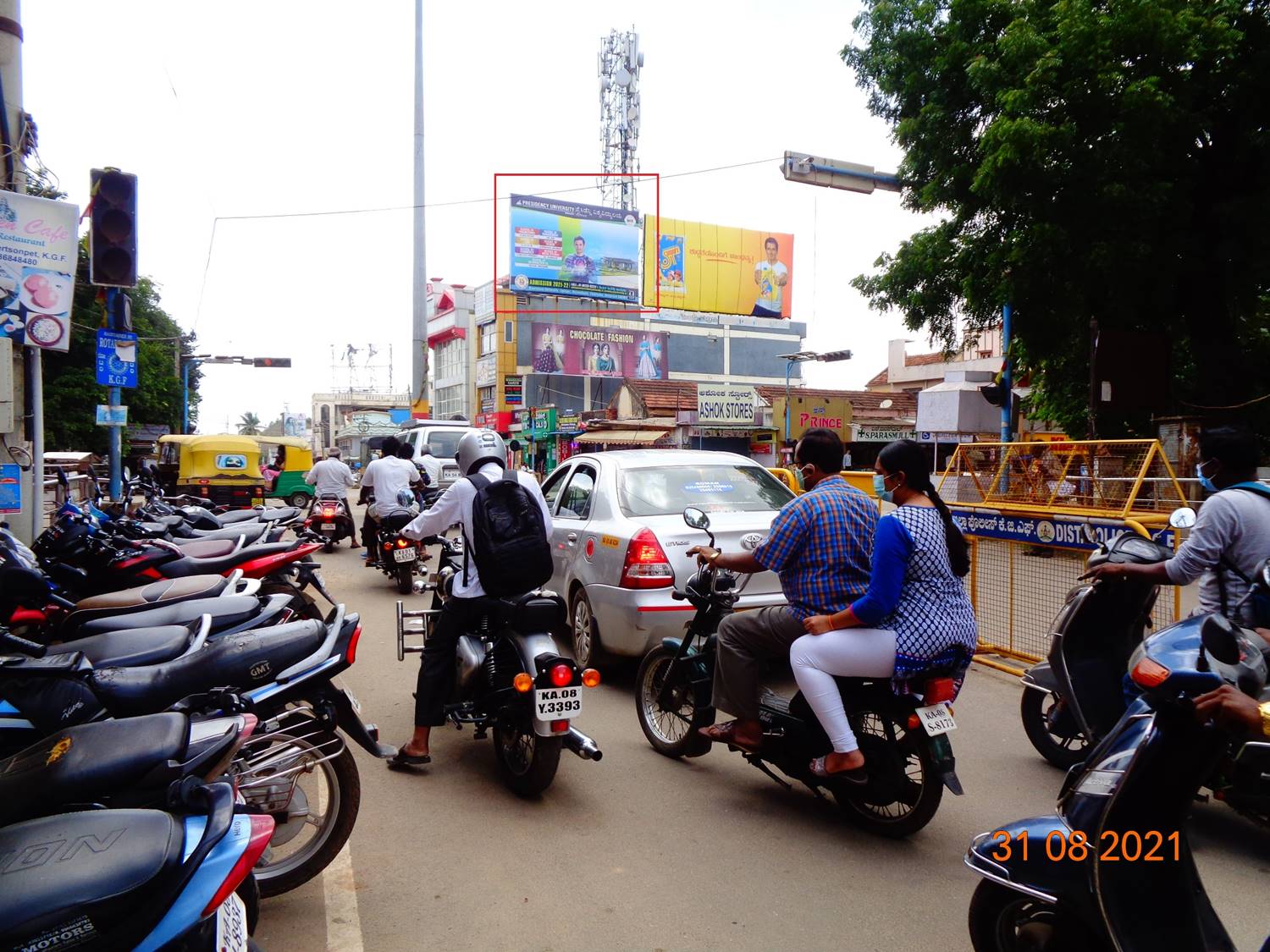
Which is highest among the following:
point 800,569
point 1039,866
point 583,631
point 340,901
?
point 800,569

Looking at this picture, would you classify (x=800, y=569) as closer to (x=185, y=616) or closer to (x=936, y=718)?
(x=936, y=718)

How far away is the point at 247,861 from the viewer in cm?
203

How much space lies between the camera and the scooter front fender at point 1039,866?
2.29 m

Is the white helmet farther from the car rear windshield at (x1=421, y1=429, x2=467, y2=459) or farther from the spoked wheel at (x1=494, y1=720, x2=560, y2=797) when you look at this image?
the car rear windshield at (x1=421, y1=429, x2=467, y2=459)

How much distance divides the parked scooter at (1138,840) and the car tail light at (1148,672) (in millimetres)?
28

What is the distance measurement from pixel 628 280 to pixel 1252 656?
158ft

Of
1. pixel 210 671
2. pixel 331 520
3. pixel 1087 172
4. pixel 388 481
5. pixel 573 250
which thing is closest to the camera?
pixel 210 671

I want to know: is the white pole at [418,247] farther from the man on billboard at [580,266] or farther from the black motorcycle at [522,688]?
Answer: the black motorcycle at [522,688]

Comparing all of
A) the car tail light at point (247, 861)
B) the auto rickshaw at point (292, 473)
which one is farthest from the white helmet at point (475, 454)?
the auto rickshaw at point (292, 473)

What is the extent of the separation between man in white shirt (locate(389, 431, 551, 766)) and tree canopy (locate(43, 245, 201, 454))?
69.4ft

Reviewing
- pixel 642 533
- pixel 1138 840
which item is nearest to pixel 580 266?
pixel 642 533

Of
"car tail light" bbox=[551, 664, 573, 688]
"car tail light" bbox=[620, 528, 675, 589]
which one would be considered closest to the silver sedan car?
"car tail light" bbox=[620, 528, 675, 589]

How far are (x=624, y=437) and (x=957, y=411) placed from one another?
47.4 feet

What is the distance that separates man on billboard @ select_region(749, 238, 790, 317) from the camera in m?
55.3
